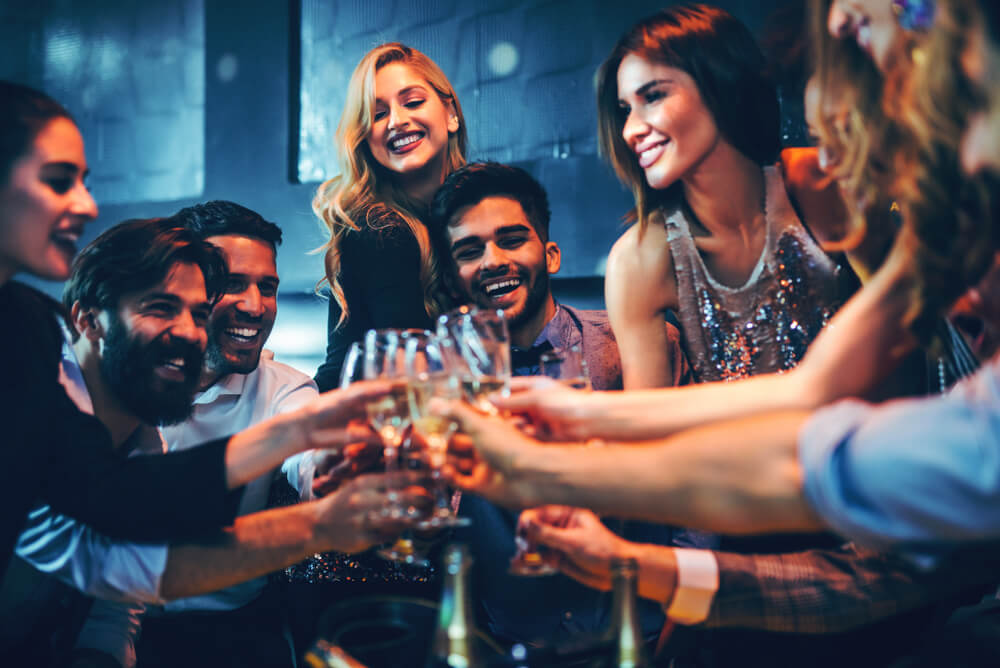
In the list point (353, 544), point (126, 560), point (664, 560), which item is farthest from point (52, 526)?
point (664, 560)

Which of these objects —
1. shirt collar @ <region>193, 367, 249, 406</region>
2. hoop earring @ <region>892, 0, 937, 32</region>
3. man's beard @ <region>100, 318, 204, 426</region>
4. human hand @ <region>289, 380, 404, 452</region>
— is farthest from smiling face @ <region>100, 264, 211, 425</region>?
hoop earring @ <region>892, 0, 937, 32</region>

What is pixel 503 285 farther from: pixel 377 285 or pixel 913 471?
pixel 913 471

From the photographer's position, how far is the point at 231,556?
1501 millimetres

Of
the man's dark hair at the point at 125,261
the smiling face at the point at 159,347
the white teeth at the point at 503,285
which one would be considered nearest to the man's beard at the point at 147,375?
the smiling face at the point at 159,347

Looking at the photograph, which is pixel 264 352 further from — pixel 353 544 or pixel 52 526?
pixel 353 544

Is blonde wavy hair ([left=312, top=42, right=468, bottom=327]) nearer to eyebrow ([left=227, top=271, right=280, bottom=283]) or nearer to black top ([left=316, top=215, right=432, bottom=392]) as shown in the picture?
black top ([left=316, top=215, right=432, bottom=392])

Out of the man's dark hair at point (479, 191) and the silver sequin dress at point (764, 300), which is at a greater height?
the man's dark hair at point (479, 191)

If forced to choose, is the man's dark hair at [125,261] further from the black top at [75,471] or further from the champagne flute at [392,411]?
the champagne flute at [392,411]

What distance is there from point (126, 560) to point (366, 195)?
1580mm

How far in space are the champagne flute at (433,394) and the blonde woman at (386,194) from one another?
3.58ft

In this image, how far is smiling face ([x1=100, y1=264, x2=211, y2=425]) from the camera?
6.98ft

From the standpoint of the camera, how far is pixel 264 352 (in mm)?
3020

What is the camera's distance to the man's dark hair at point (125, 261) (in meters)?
2.22

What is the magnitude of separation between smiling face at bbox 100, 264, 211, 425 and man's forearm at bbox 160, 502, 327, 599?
0.73 m
